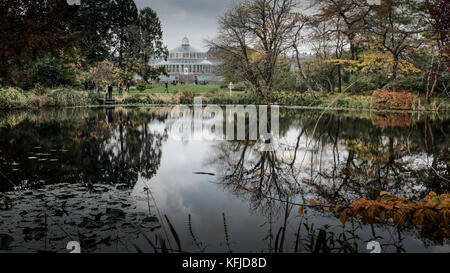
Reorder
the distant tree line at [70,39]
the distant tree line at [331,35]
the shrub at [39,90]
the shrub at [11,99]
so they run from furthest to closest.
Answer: the distant tree line at [331,35], the shrub at [39,90], the shrub at [11,99], the distant tree line at [70,39]

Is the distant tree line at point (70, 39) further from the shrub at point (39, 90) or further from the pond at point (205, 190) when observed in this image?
the pond at point (205, 190)

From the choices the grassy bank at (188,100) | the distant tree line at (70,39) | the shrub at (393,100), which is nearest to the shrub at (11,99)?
the grassy bank at (188,100)

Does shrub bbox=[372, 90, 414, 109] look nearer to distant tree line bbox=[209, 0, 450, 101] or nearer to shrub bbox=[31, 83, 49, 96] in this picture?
distant tree line bbox=[209, 0, 450, 101]

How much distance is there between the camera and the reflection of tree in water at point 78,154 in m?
5.53

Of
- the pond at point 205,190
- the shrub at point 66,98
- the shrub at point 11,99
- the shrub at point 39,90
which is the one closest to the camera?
the pond at point 205,190

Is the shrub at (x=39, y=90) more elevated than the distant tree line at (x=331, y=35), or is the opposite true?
the distant tree line at (x=331, y=35)

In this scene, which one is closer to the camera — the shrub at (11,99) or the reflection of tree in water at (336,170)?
the reflection of tree in water at (336,170)

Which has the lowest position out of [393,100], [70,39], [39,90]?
[393,100]

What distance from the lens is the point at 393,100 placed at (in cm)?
2130

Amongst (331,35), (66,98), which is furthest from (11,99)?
(331,35)

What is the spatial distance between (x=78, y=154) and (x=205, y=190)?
12.4ft

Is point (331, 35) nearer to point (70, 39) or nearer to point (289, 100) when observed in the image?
point (289, 100)

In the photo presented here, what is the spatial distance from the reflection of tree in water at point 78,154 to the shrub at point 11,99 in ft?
29.8

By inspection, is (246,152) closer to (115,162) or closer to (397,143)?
(115,162)
